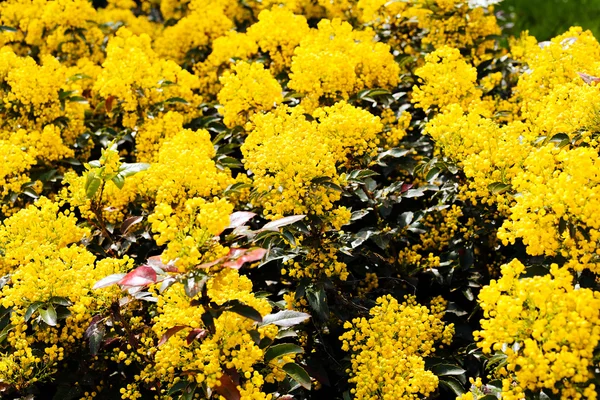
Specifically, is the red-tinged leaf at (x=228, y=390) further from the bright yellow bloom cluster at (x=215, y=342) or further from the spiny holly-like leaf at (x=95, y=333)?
the spiny holly-like leaf at (x=95, y=333)

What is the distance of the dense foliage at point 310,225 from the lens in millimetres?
2543

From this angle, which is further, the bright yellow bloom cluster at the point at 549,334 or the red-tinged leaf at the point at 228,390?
the red-tinged leaf at the point at 228,390

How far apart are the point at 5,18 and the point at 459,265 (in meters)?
3.77

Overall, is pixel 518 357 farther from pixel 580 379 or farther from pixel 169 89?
pixel 169 89

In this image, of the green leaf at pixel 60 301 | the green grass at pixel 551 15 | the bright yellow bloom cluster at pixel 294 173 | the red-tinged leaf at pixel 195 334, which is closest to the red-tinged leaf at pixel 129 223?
the green leaf at pixel 60 301

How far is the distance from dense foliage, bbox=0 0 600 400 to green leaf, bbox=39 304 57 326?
4cm

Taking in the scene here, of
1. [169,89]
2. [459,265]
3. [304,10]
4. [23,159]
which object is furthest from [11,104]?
[459,265]

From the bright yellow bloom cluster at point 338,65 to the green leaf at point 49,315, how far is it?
1.84 metres

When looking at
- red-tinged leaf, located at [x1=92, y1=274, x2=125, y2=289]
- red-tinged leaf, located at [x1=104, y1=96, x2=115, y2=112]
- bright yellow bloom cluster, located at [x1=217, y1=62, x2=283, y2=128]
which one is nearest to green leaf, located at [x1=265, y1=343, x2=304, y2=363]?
red-tinged leaf, located at [x1=92, y1=274, x2=125, y2=289]

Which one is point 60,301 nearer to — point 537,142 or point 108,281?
point 108,281

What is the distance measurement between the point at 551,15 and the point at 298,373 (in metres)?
7.73

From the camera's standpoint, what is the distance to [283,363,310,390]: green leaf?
2.71 metres

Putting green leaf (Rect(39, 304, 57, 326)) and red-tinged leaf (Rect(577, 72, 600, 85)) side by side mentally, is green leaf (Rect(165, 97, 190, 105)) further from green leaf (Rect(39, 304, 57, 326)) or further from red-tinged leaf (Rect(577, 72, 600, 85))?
red-tinged leaf (Rect(577, 72, 600, 85))

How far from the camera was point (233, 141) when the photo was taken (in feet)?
14.2
